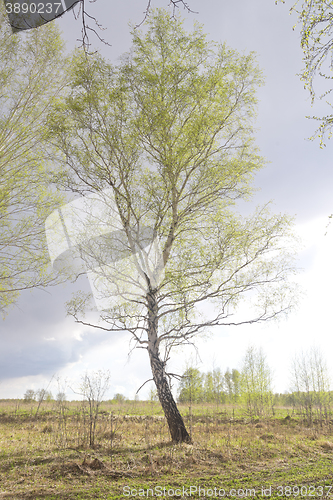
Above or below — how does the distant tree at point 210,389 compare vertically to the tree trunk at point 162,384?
below

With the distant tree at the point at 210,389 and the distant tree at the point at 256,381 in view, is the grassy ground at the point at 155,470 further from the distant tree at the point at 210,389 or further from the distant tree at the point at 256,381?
the distant tree at the point at 256,381

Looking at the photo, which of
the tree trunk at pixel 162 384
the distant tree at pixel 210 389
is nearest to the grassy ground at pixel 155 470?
the tree trunk at pixel 162 384

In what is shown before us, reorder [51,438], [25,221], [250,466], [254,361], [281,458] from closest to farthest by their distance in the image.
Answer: [250,466], [281,458], [51,438], [25,221], [254,361]

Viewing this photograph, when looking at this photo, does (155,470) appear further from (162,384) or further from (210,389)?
(210,389)

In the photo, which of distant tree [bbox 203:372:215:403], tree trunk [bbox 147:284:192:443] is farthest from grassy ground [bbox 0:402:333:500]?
distant tree [bbox 203:372:215:403]

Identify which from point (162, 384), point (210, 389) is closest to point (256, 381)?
point (210, 389)

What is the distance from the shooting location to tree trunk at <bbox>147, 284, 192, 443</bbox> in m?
7.11

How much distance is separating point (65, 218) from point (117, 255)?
2.25 metres

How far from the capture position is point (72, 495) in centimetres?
386

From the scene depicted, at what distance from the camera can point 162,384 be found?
7.22 m

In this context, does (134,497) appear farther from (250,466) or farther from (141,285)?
(141,285)

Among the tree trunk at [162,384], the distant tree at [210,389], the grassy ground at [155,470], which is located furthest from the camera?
the distant tree at [210,389]

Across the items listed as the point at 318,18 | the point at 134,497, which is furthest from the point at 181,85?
the point at 134,497

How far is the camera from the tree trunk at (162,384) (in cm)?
711
